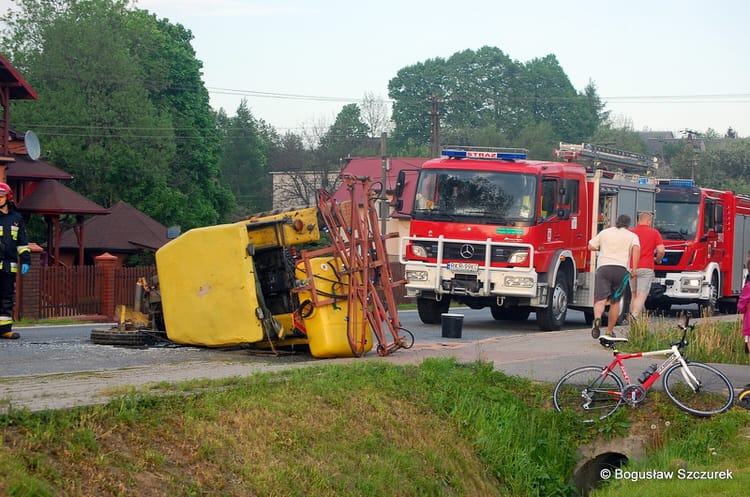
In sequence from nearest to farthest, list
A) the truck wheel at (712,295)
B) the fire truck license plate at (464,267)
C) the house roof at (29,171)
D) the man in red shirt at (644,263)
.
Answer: the man in red shirt at (644,263), the fire truck license plate at (464,267), the truck wheel at (712,295), the house roof at (29,171)

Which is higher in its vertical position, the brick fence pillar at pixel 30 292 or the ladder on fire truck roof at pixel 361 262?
the ladder on fire truck roof at pixel 361 262

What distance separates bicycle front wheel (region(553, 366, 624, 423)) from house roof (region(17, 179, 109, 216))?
2733cm

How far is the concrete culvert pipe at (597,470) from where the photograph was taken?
34.3 feet

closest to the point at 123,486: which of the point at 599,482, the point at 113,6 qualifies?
the point at 599,482

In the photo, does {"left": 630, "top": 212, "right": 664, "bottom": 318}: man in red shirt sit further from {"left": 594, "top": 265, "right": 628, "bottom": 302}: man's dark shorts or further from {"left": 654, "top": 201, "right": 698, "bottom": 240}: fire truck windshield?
{"left": 654, "top": 201, "right": 698, "bottom": 240}: fire truck windshield

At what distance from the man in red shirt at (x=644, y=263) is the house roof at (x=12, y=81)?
2135 centimetres

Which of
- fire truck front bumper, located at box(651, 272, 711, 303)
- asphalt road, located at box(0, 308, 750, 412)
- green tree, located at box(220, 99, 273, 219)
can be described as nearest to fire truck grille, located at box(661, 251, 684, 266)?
fire truck front bumper, located at box(651, 272, 711, 303)

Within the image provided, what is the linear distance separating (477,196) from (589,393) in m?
8.50

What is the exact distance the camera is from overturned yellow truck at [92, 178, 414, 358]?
498 inches

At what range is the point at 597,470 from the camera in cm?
1066

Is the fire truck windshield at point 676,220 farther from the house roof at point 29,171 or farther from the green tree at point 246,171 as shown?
the green tree at point 246,171

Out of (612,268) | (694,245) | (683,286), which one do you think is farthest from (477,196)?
(694,245)

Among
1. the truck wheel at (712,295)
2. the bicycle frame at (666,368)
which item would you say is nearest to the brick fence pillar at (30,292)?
the truck wheel at (712,295)

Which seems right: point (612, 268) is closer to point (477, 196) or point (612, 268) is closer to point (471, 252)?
point (471, 252)
